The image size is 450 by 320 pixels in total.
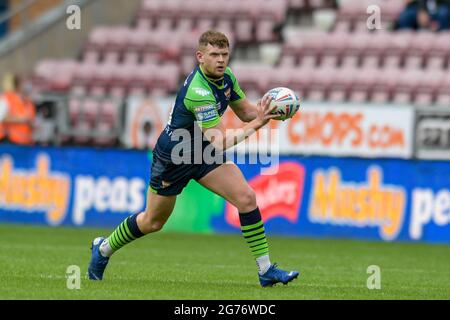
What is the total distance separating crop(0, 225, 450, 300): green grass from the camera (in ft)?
31.1

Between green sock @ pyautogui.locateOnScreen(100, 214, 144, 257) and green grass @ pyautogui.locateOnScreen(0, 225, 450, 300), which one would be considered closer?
green grass @ pyautogui.locateOnScreen(0, 225, 450, 300)

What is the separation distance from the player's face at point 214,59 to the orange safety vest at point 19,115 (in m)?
11.2

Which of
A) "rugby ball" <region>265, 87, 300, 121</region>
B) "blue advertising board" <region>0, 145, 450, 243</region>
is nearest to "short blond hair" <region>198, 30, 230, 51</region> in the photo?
"rugby ball" <region>265, 87, 300, 121</region>

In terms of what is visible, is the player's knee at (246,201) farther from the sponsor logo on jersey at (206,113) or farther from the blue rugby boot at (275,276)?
the sponsor logo on jersey at (206,113)

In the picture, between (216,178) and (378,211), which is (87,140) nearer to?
(378,211)

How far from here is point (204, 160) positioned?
1013 centimetres

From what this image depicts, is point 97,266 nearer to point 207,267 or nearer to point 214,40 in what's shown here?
point 207,267

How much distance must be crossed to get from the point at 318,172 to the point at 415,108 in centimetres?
207

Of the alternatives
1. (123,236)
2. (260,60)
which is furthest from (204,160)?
(260,60)

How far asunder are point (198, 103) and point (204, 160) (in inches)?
20.6

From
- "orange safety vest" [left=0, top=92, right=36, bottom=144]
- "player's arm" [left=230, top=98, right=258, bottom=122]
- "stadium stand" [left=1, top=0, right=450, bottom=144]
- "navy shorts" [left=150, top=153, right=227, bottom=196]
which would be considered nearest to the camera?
"navy shorts" [left=150, top=153, right=227, bottom=196]

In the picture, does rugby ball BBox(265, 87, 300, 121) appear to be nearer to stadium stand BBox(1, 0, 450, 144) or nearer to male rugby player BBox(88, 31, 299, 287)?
male rugby player BBox(88, 31, 299, 287)

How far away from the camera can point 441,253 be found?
50.3 feet
